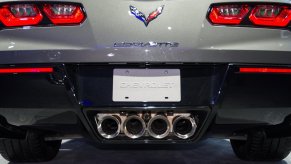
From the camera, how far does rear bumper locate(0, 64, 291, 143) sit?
69.4 inches

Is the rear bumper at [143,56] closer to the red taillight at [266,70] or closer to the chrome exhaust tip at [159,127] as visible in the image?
the red taillight at [266,70]

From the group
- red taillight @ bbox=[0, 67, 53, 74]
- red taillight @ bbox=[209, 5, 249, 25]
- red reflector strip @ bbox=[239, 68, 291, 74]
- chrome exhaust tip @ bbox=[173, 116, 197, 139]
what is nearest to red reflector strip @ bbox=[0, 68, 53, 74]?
red taillight @ bbox=[0, 67, 53, 74]

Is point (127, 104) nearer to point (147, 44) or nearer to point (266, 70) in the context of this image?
point (147, 44)

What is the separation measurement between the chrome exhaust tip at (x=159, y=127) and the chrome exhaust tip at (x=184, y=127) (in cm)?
4

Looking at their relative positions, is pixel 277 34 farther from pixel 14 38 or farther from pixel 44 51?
pixel 14 38

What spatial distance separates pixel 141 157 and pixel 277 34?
149 centimetres

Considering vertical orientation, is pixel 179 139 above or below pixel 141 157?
above

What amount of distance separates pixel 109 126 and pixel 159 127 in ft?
0.82

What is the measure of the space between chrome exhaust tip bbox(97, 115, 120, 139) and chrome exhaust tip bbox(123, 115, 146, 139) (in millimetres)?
44

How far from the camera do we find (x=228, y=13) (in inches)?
70.6

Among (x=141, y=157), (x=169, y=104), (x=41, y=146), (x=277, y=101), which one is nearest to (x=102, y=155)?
(x=141, y=157)

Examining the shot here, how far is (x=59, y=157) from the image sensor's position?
2.92 metres

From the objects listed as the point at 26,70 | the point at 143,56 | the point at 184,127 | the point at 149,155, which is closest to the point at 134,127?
the point at 184,127

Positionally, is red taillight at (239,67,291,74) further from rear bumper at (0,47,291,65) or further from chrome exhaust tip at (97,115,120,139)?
chrome exhaust tip at (97,115,120,139)
